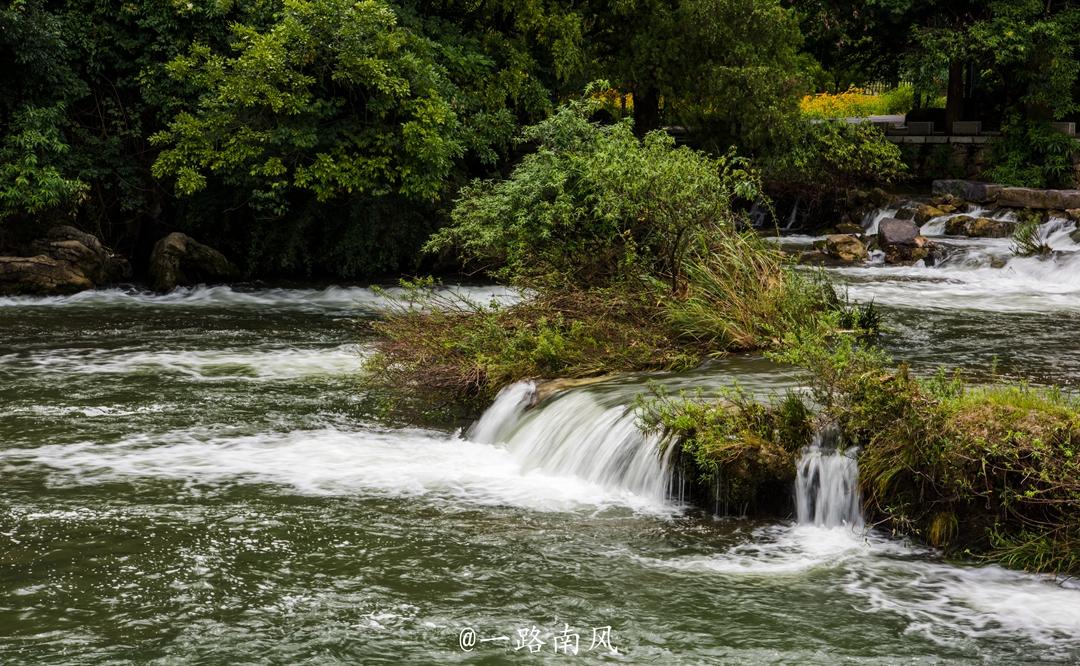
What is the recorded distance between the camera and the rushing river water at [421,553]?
659cm

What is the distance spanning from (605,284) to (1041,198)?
55.0 feet

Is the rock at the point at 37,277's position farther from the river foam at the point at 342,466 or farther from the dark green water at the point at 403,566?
the river foam at the point at 342,466

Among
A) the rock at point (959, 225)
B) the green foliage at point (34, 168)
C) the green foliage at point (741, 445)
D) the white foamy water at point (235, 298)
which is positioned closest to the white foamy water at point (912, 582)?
the green foliage at point (741, 445)

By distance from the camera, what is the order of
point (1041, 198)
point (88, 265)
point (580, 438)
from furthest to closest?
point (1041, 198) < point (88, 265) < point (580, 438)

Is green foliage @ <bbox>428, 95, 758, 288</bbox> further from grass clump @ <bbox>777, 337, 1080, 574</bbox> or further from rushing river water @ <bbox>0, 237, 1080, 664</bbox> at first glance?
grass clump @ <bbox>777, 337, 1080, 574</bbox>

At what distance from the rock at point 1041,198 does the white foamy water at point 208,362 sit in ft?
54.8

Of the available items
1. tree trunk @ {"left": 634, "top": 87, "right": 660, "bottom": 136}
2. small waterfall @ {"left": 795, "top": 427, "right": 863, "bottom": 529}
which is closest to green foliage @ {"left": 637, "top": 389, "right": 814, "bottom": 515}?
small waterfall @ {"left": 795, "top": 427, "right": 863, "bottom": 529}

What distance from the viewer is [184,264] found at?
21562mm

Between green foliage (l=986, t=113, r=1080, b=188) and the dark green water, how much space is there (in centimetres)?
2068

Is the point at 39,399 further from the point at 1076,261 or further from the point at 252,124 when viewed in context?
the point at 1076,261

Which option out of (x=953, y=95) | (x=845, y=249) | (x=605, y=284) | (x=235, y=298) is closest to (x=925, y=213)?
(x=845, y=249)

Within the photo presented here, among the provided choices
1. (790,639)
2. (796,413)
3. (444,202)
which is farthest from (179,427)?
(444,202)

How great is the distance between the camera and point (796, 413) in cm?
882

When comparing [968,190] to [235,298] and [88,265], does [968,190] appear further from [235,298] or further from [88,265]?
[88,265]
